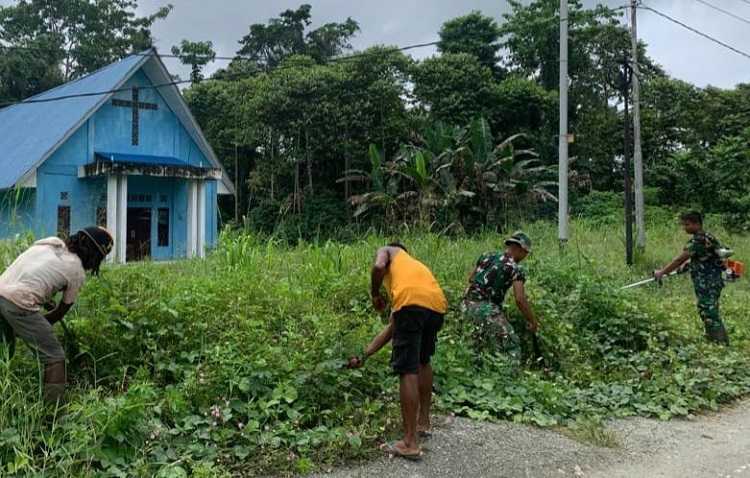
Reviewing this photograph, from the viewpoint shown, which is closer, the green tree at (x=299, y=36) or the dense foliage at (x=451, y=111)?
the dense foliage at (x=451, y=111)

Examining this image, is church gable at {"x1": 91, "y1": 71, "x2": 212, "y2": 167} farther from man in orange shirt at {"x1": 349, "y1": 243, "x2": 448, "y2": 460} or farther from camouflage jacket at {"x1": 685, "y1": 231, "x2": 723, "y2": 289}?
man in orange shirt at {"x1": 349, "y1": 243, "x2": 448, "y2": 460}

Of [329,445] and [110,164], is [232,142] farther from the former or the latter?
[329,445]

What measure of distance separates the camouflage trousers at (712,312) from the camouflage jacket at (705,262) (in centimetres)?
8

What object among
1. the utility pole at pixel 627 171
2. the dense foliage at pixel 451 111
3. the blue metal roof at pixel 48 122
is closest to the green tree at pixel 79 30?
the dense foliage at pixel 451 111

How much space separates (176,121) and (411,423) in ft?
60.8

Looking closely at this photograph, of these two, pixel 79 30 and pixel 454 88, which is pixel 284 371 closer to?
pixel 454 88

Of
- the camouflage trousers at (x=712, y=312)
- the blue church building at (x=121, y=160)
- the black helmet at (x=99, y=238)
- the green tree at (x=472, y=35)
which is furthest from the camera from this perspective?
the green tree at (x=472, y=35)

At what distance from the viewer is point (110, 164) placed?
1786 centimetres

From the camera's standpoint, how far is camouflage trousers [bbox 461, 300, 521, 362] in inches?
245

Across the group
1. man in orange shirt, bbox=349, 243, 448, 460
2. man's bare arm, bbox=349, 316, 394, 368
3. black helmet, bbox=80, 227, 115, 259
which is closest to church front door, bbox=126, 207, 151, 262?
black helmet, bbox=80, 227, 115, 259

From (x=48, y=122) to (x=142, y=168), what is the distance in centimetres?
326

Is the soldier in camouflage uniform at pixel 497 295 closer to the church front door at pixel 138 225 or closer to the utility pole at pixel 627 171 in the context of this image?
the utility pole at pixel 627 171

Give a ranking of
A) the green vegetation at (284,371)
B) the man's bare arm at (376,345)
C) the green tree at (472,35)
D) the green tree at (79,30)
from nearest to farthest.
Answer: the green vegetation at (284,371), the man's bare arm at (376,345), the green tree at (472,35), the green tree at (79,30)

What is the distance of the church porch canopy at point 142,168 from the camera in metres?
17.9
